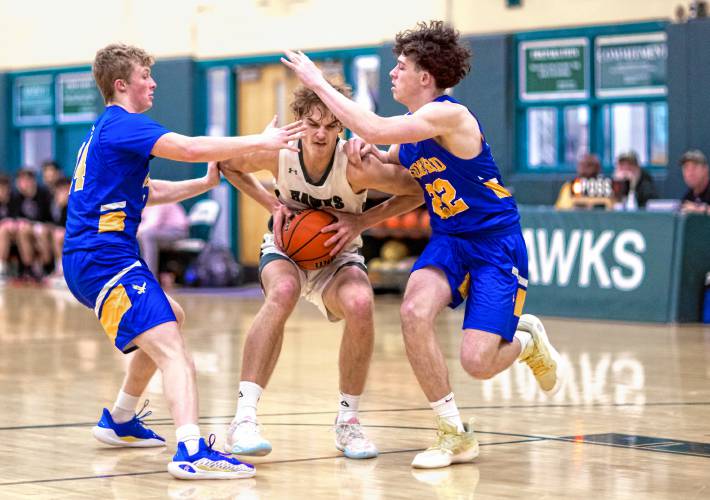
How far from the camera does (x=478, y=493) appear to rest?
4910mm

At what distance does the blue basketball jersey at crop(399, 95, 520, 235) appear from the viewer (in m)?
5.71

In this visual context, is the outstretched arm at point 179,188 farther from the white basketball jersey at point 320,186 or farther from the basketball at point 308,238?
the basketball at point 308,238

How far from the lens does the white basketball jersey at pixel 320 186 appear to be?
5945mm

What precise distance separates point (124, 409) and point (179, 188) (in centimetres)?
107

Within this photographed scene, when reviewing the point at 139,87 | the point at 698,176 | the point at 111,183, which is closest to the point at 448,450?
the point at 111,183

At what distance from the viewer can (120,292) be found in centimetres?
537

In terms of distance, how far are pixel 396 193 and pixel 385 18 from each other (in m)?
11.3

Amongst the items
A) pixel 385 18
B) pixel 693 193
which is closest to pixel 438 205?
pixel 693 193

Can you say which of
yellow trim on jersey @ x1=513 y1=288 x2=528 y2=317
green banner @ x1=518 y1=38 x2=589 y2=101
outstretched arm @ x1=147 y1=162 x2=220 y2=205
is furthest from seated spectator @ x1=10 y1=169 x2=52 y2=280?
yellow trim on jersey @ x1=513 y1=288 x2=528 y2=317

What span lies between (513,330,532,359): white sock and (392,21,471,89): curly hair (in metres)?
1.18

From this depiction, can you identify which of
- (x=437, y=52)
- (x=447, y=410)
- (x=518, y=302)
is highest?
(x=437, y=52)

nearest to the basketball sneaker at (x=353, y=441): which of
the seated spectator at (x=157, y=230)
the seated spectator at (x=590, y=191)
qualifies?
the seated spectator at (x=590, y=191)

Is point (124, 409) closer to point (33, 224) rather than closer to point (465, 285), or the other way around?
point (465, 285)

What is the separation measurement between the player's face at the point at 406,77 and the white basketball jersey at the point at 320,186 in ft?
1.26
